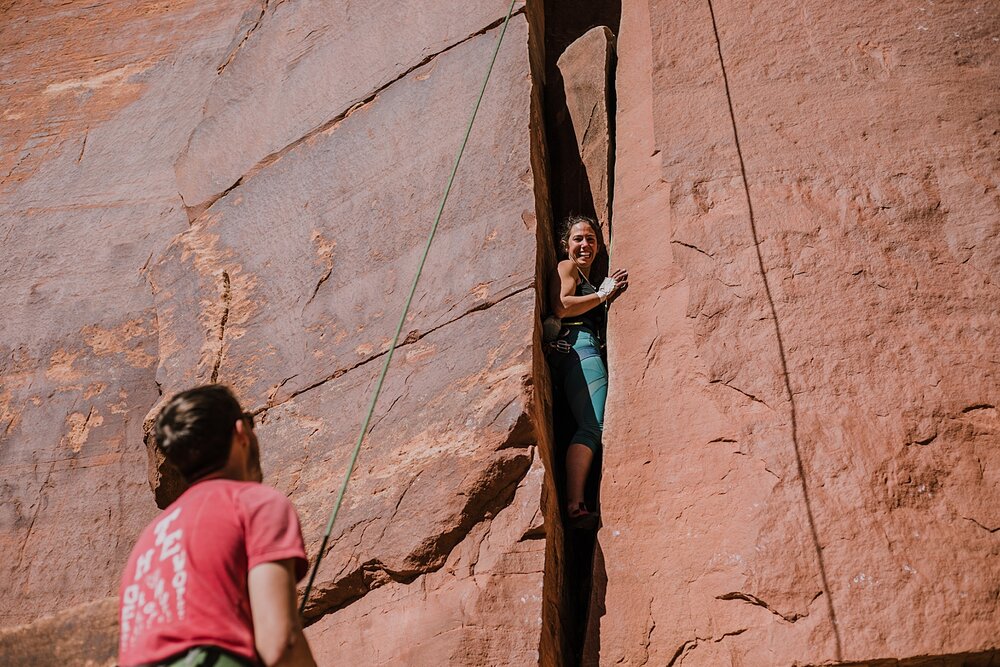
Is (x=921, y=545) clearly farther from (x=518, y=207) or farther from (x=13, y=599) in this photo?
(x=13, y=599)

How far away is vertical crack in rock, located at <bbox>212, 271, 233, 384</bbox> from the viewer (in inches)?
172

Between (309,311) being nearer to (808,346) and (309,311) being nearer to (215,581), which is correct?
(808,346)

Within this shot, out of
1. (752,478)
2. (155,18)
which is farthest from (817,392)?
(155,18)

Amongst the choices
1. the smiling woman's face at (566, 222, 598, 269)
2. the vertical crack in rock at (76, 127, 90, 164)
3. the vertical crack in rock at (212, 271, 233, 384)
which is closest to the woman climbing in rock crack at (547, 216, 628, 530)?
the smiling woman's face at (566, 222, 598, 269)

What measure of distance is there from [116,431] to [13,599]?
2.82 ft

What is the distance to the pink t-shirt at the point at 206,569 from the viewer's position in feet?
5.86

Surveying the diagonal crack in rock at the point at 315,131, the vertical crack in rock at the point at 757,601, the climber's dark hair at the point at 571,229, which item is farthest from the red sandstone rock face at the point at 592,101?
the vertical crack in rock at the point at 757,601

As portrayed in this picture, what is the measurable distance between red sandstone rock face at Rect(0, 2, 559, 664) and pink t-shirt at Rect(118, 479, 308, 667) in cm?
147

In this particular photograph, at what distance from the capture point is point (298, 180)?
4.87 m

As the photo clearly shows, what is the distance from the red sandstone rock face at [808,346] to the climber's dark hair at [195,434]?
1834mm

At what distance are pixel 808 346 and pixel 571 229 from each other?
1341 mm

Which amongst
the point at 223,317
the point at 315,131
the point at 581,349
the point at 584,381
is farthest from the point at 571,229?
the point at 223,317

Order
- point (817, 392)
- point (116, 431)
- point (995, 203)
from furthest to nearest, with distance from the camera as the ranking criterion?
point (116, 431) < point (995, 203) < point (817, 392)

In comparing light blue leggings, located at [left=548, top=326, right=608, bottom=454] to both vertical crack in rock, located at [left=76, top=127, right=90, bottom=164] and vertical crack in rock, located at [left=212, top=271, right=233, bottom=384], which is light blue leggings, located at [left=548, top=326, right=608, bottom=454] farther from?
vertical crack in rock, located at [left=76, top=127, right=90, bottom=164]
